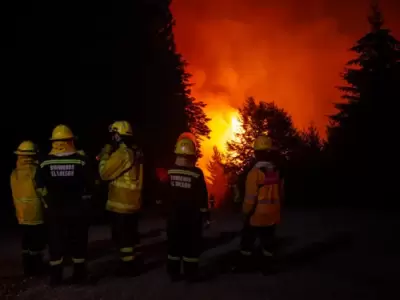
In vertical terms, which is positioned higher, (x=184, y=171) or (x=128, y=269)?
(x=184, y=171)

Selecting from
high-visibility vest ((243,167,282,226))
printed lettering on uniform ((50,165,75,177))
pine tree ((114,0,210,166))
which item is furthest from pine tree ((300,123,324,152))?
printed lettering on uniform ((50,165,75,177))

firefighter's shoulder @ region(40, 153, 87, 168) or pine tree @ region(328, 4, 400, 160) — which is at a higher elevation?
pine tree @ region(328, 4, 400, 160)

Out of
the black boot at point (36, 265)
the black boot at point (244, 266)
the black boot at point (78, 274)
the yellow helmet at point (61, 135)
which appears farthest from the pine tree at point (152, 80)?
the black boot at point (78, 274)

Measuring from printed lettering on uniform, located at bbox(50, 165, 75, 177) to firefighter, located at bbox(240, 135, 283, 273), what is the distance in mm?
2796

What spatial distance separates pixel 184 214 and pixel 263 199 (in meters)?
1.33

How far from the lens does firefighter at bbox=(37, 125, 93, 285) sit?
782cm

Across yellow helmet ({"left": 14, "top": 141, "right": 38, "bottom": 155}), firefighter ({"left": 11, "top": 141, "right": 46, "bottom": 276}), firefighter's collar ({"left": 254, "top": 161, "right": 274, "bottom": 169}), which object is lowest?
firefighter ({"left": 11, "top": 141, "right": 46, "bottom": 276})

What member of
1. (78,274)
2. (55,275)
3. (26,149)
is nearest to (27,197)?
(26,149)

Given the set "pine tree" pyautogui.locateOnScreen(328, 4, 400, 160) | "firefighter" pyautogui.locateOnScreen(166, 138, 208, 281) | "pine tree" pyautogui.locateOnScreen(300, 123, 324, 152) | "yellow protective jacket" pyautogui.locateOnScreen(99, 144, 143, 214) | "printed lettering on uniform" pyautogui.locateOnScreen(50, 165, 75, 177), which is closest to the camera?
"printed lettering on uniform" pyautogui.locateOnScreen(50, 165, 75, 177)

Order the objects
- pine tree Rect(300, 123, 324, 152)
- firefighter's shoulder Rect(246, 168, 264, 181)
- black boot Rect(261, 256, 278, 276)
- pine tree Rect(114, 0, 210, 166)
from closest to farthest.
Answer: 1. firefighter's shoulder Rect(246, 168, 264, 181)
2. black boot Rect(261, 256, 278, 276)
3. pine tree Rect(114, 0, 210, 166)
4. pine tree Rect(300, 123, 324, 152)

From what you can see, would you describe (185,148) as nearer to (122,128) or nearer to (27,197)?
(122,128)

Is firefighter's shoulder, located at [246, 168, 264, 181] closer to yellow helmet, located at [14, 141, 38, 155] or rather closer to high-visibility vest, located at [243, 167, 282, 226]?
high-visibility vest, located at [243, 167, 282, 226]

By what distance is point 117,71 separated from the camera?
72.8 ft

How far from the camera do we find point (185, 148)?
808 centimetres
